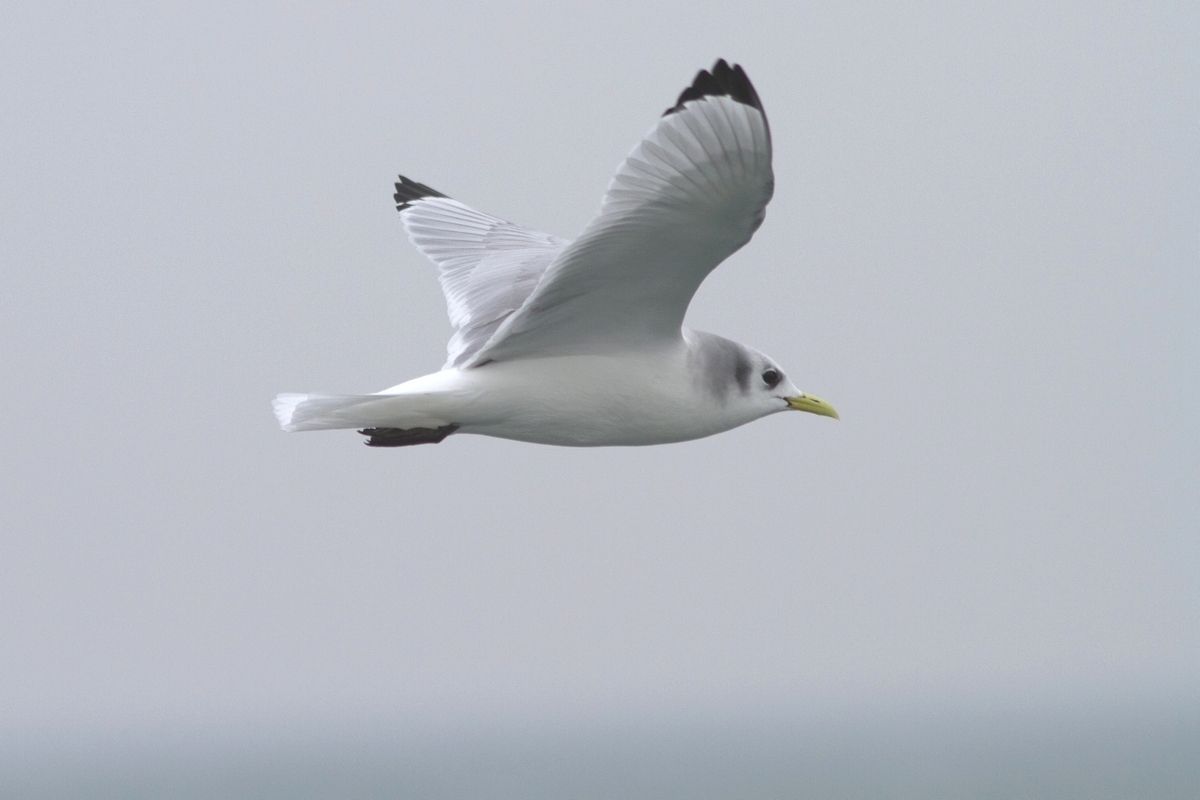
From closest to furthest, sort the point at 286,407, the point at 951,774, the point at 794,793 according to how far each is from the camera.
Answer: the point at 286,407 → the point at 794,793 → the point at 951,774

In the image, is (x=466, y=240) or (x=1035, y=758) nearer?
(x=466, y=240)

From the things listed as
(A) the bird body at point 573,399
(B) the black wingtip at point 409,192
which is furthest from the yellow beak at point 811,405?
(B) the black wingtip at point 409,192

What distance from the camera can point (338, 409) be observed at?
8055 mm

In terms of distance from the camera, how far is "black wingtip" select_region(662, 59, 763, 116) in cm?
686

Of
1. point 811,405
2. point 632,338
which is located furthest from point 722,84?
point 811,405

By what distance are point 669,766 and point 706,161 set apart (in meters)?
117

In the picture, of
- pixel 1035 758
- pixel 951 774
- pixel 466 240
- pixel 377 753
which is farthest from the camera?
pixel 377 753

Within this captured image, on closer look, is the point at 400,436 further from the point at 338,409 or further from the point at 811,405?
the point at 811,405

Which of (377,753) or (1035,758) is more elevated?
(377,753)

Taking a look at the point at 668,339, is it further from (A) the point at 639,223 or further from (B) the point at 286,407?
(B) the point at 286,407

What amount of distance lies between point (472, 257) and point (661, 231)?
3.11 m

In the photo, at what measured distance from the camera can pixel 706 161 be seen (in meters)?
7.08

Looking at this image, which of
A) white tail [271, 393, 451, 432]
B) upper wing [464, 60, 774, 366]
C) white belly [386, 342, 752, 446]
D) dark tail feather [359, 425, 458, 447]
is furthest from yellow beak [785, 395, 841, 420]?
white tail [271, 393, 451, 432]

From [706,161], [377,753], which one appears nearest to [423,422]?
[706,161]
